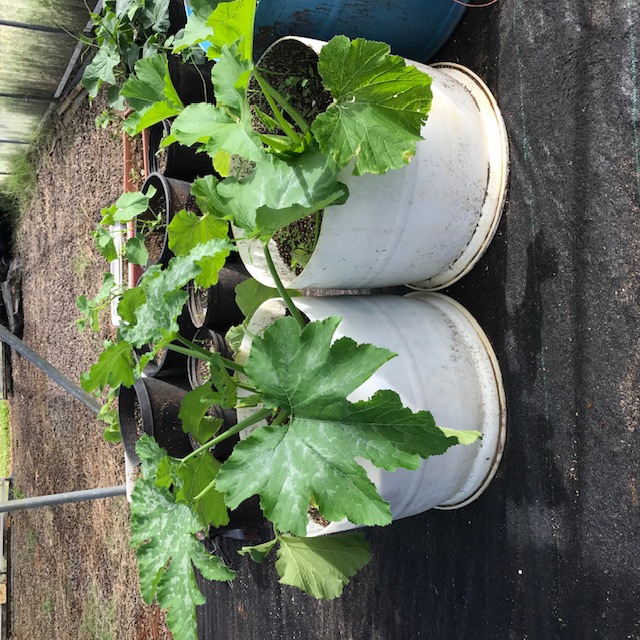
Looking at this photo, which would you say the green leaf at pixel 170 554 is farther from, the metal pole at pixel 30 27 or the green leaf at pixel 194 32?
the metal pole at pixel 30 27

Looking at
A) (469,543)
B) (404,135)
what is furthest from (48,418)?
(404,135)

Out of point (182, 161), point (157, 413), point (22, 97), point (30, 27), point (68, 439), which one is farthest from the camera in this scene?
point (68, 439)

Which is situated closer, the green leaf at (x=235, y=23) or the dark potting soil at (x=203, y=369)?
the green leaf at (x=235, y=23)

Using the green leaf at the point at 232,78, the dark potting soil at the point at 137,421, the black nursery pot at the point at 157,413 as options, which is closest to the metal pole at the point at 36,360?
the dark potting soil at the point at 137,421

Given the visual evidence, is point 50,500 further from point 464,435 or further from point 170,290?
point 464,435

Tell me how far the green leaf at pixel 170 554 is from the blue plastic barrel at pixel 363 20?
2.82 ft

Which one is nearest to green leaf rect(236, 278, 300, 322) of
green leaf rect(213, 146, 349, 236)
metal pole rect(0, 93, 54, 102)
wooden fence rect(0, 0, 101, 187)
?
green leaf rect(213, 146, 349, 236)

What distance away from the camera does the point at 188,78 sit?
1.96m

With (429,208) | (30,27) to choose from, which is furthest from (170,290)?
(30,27)

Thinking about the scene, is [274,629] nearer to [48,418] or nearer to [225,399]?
[225,399]

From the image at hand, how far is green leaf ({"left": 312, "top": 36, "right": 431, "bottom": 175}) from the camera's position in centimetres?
93

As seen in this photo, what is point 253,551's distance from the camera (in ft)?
4.99

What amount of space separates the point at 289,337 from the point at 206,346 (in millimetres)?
1103

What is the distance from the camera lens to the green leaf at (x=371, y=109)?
3.04ft
